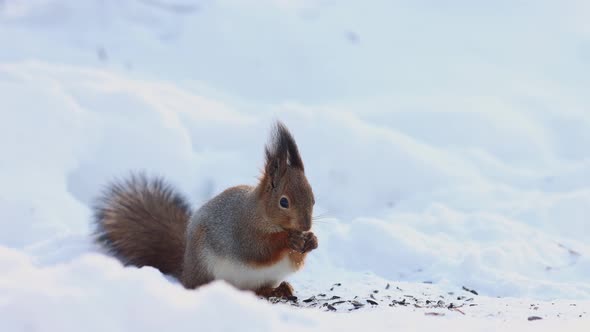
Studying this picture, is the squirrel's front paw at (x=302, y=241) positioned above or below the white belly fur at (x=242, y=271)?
above

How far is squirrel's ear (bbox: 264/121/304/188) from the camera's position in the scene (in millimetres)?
Result: 3549

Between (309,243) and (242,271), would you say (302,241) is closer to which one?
(309,243)

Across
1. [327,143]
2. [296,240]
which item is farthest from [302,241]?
[327,143]

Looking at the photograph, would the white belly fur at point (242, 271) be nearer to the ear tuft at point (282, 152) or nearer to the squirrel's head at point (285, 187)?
the squirrel's head at point (285, 187)

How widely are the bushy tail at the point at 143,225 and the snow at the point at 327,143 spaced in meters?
0.18

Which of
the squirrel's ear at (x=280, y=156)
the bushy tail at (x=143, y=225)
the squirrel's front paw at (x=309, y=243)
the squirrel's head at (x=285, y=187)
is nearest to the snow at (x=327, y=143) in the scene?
the bushy tail at (x=143, y=225)

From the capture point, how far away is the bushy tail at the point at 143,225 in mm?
4160

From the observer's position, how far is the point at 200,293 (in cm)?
233

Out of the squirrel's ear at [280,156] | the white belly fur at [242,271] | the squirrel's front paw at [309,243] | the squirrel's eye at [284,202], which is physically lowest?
the white belly fur at [242,271]

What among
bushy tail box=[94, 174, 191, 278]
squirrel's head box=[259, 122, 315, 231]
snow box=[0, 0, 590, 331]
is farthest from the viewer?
bushy tail box=[94, 174, 191, 278]

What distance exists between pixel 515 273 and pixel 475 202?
5.18 feet

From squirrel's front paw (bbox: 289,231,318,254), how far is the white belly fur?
89 millimetres

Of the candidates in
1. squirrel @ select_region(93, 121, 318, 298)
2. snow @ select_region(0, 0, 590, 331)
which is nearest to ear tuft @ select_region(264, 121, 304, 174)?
squirrel @ select_region(93, 121, 318, 298)

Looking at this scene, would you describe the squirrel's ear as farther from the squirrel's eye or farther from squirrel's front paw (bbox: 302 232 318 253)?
squirrel's front paw (bbox: 302 232 318 253)
